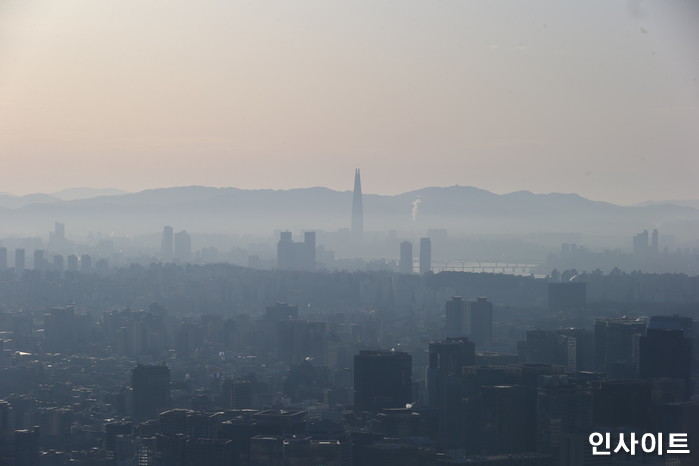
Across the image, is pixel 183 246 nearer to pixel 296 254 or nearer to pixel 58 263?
pixel 296 254

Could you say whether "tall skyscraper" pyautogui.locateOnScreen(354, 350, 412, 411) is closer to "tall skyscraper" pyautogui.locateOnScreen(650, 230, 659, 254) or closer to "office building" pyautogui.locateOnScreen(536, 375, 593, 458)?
"office building" pyautogui.locateOnScreen(536, 375, 593, 458)

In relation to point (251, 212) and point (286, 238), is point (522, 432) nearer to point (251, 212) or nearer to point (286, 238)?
point (286, 238)

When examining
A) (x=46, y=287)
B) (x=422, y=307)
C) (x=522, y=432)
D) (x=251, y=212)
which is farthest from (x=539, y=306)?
(x=251, y=212)

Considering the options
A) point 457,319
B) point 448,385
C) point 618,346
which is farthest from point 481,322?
point 448,385

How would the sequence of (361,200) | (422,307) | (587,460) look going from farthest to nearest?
1. (361,200)
2. (422,307)
3. (587,460)

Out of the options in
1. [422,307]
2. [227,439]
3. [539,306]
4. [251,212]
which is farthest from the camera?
[251,212]

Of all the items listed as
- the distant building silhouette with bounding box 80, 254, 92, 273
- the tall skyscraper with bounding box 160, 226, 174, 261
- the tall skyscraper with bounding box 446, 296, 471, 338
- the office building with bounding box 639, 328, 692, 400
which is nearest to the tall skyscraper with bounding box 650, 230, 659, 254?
the tall skyscraper with bounding box 446, 296, 471, 338
